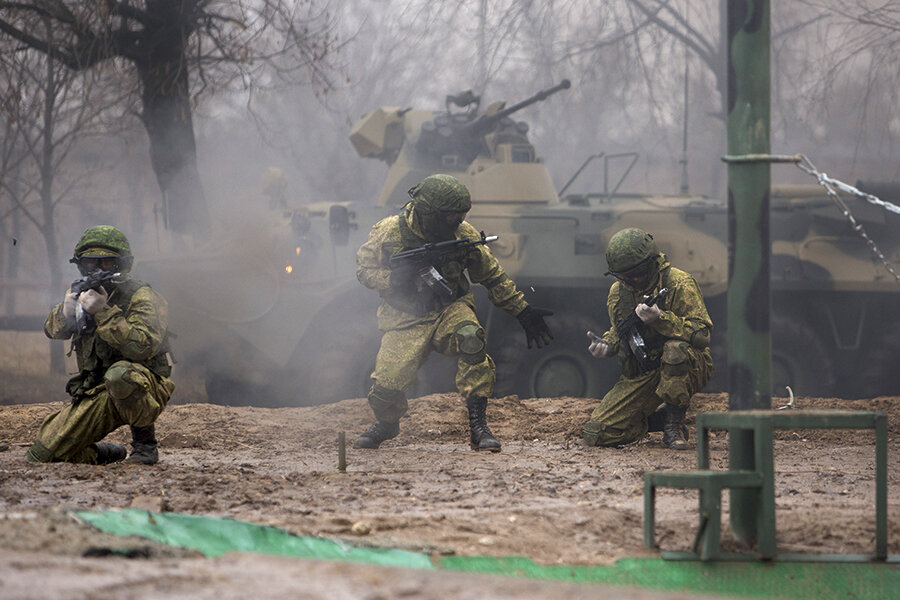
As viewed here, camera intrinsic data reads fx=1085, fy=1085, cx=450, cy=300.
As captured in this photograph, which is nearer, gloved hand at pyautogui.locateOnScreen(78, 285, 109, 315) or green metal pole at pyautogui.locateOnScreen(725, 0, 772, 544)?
green metal pole at pyautogui.locateOnScreen(725, 0, 772, 544)

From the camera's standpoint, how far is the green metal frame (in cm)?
301

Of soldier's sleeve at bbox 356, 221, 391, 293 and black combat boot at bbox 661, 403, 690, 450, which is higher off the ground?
soldier's sleeve at bbox 356, 221, 391, 293

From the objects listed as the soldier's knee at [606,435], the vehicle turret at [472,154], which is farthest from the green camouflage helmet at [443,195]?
the vehicle turret at [472,154]

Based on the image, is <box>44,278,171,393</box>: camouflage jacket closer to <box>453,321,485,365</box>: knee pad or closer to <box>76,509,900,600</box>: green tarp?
<box>453,321,485,365</box>: knee pad

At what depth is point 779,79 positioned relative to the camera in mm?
11195

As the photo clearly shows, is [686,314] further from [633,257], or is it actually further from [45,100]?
[45,100]

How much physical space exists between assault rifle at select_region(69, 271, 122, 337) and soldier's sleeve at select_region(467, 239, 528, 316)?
203 centimetres

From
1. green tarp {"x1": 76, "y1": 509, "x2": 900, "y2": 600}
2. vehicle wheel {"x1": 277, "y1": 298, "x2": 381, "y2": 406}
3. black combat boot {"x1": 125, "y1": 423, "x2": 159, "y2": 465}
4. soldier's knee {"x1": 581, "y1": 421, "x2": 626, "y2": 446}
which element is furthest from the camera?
vehicle wheel {"x1": 277, "y1": 298, "x2": 381, "y2": 406}

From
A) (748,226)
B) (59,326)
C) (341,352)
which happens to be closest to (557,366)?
(341,352)

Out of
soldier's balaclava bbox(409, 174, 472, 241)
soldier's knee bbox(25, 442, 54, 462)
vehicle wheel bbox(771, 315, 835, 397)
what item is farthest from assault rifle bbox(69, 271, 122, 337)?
vehicle wheel bbox(771, 315, 835, 397)

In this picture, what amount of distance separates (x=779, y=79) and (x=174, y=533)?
9.55 m

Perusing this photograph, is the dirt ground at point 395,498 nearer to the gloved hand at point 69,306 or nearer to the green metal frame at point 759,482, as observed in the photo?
the green metal frame at point 759,482

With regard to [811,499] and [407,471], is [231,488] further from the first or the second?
[811,499]

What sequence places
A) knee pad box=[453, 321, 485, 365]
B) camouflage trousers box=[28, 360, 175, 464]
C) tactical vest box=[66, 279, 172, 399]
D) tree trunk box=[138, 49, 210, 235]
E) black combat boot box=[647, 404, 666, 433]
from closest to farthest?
camouflage trousers box=[28, 360, 175, 464], tactical vest box=[66, 279, 172, 399], knee pad box=[453, 321, 485, 365], black combat boot box=[647, 404, 666, 433], tree trunk box=[138, 49, 210, 235]
